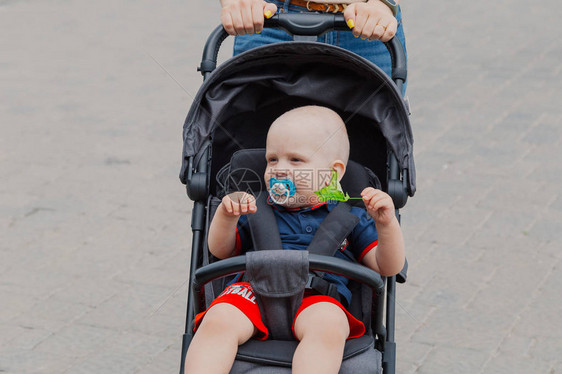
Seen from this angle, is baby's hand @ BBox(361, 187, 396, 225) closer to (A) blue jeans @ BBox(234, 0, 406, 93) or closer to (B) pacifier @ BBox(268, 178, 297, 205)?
(B) pacifier @ BBox(268, 178, 297, 205)

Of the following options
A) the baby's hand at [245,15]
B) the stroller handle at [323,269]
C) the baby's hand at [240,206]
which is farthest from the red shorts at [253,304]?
the baby's hand at [245,15]

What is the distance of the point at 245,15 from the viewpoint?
10.0 ft

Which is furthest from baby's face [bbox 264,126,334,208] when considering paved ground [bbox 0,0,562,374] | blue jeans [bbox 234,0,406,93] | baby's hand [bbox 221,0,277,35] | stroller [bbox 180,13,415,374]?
paved ground [bbox 0,0,562,374]

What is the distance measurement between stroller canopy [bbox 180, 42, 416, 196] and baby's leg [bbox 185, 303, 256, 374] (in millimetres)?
663

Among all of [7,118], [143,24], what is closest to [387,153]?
[7,118]

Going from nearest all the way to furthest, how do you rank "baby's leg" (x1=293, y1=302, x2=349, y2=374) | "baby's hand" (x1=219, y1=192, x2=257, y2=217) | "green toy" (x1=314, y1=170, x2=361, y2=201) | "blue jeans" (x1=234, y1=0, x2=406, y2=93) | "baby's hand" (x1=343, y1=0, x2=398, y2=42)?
"baby's leg" (x1=293, y1=302, x2=349, y2=374), "baby's hand" (x1=219, y1=192, x2=257, y2=217), "green toy" (x1=314, y1=170, x2=361, y2=201), "baby's hand" (x1=343, y1=0, x2=398, y2=42), "blue jeans" (x1=234, y1=0, x2=406, y2=93)

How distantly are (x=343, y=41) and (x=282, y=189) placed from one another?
33.0 inches

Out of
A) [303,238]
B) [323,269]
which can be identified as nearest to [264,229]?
[303,238]

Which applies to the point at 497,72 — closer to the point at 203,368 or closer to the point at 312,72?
the point at 312,72

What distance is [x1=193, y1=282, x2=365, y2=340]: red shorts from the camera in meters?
2.61

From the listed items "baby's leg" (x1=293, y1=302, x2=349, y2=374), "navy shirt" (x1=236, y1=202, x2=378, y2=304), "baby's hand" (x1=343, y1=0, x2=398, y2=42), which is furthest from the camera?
"baby's hand" (x1=343, y1=0, x2=398, y2=42)

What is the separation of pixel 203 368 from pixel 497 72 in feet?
20.8

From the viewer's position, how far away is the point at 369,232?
2.91m

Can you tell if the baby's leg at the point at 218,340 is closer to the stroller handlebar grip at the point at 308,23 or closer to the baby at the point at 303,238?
the baby at the point at 303,238
